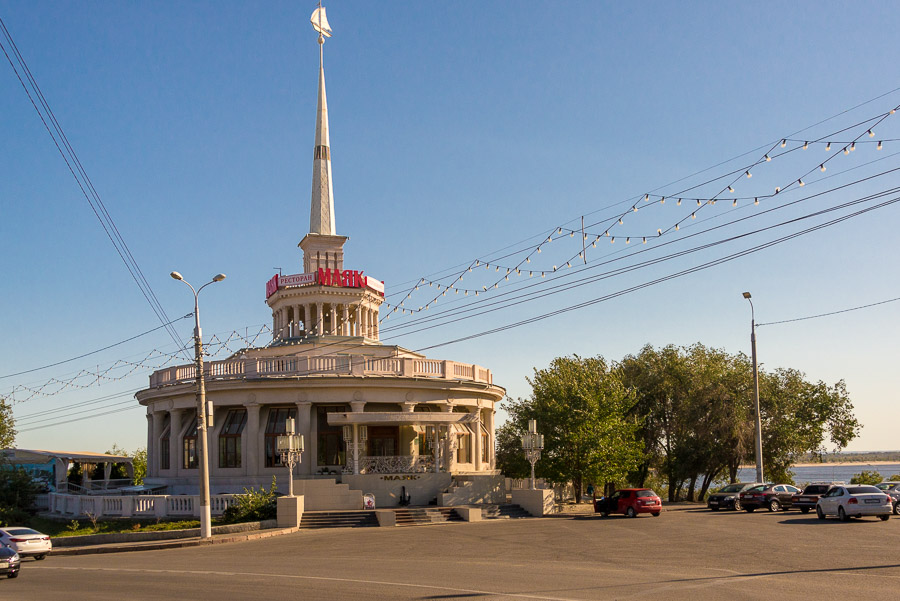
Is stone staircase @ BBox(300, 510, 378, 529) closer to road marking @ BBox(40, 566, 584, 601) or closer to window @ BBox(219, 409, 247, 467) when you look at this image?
window @ BBox(219, 409, 247, 467)

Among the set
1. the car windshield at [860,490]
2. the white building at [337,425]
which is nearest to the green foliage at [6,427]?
the white building at [337,425]

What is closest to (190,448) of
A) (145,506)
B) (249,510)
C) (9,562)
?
(145,506)

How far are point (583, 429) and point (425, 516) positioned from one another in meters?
12.4

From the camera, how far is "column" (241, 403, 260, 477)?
1742 inches

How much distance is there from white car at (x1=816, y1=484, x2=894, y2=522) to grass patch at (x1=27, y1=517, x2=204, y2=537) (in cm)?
→ 2553

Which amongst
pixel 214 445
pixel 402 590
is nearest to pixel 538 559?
pixel 402 590

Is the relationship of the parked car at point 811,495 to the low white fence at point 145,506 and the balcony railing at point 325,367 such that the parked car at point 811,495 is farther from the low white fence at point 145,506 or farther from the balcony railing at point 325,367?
the low white fence at point 145,506

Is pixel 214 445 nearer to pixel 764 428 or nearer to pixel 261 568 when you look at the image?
pixel 261 568

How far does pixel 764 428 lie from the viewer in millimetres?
56031

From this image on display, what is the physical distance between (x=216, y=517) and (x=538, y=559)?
1885 cm

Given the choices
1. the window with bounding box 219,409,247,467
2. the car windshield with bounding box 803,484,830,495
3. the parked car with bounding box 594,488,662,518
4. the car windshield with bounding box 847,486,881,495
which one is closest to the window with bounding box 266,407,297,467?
the window with bounding box 219,409,247,467

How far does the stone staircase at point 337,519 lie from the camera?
35938 mm

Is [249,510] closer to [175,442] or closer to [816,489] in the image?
[175,442]

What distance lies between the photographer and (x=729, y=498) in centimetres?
4234
